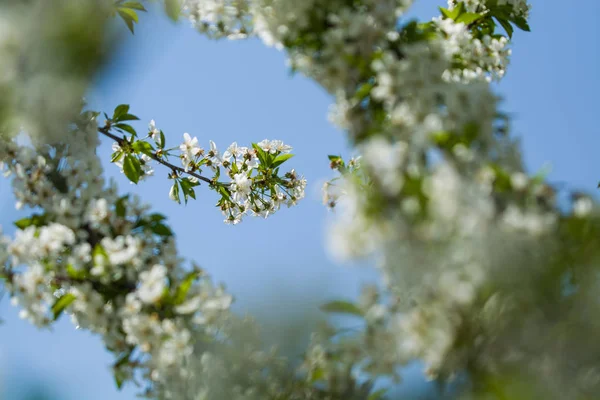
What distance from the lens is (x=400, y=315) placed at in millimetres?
1696

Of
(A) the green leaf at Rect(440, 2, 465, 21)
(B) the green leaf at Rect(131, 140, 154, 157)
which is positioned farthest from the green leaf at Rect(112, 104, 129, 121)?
(A) the green leaf at Rect(440, 2, 465, 21)

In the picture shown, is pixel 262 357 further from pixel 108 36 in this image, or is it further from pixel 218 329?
A: pixel 108 36

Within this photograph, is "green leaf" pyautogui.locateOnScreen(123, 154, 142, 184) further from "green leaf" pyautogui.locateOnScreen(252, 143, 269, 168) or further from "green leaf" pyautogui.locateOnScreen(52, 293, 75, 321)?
"green leaf" pyautogui.locateOnScreen(52, 293, 75, 321)

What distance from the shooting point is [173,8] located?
9.32 feet

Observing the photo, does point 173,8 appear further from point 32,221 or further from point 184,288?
point 184,288

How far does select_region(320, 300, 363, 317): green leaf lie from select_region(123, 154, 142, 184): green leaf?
2.27m

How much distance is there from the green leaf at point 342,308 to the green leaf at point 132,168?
2274 mm

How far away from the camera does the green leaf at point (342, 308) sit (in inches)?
72.3

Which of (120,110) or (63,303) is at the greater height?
(120,110)

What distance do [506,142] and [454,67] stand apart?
567 millimetres

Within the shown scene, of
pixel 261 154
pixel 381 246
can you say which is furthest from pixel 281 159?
pixel 381 246

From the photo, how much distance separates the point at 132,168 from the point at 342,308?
2330 millimetres

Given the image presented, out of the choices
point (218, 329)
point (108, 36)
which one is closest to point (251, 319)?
point (218, 329)

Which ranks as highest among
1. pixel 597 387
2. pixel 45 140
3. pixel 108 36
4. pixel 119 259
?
pixel 108 36
